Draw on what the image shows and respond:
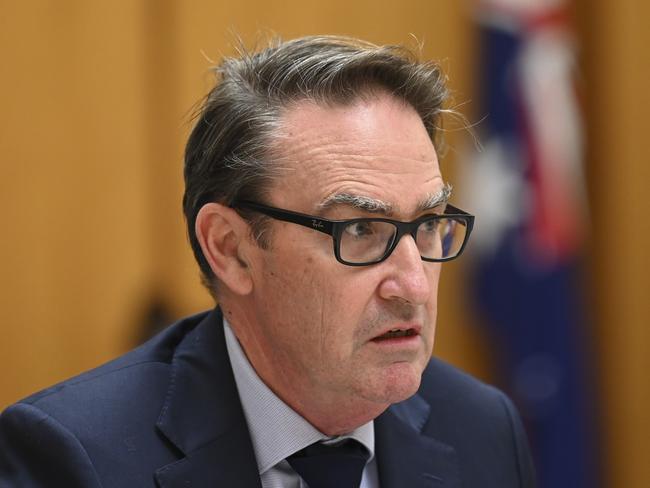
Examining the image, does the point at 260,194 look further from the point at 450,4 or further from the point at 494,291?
the point at 450,4

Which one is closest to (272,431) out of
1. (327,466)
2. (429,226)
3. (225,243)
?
(327,466)

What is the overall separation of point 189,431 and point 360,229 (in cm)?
46

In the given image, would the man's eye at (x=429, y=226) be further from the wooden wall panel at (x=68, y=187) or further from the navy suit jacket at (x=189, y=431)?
the wooden wall panel at (x=68, y=187)

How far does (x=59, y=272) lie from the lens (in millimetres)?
3201

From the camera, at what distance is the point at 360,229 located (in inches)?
65.1

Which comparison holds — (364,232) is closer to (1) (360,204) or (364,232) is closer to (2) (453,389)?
(1) (360,204)

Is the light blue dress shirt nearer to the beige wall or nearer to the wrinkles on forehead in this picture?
the wrinkles on forehead

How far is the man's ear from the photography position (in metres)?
1.76

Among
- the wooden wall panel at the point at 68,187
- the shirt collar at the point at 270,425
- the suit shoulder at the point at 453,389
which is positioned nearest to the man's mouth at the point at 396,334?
the shirt collar at the point at 270,425

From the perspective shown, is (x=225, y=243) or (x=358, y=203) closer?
(x=358, y=203)

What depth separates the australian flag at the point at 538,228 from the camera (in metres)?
3.58

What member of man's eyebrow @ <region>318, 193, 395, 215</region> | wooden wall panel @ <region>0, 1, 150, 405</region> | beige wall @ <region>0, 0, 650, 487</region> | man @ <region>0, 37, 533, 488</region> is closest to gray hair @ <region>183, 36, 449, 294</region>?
man @ <region>0, 37, 533, 488</region>

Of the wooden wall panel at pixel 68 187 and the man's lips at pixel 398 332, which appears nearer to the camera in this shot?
the man's lips at pixel 398 332

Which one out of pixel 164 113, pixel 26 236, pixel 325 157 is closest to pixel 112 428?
pixel 325 157
